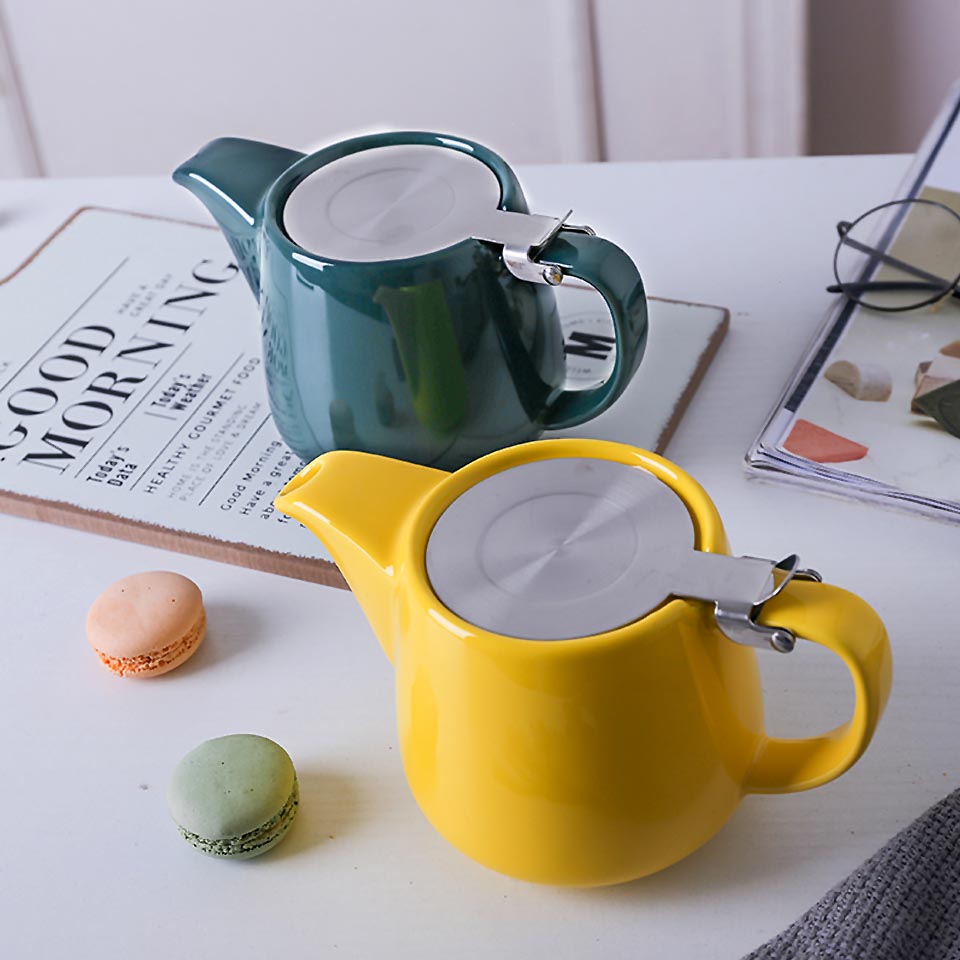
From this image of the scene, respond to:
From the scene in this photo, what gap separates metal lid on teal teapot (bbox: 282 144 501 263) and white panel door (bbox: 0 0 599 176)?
927 millimetres

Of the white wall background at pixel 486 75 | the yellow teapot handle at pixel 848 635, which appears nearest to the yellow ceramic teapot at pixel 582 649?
the yellow teapot handle at pixel 848 635

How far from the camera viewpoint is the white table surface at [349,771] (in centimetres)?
40

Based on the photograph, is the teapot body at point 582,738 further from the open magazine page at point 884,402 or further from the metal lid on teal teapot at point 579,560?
the open magazine page at point 884,402

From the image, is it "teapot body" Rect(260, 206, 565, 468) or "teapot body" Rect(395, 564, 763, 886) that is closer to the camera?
"teapot body" Rect(395, 564, 763, 886)

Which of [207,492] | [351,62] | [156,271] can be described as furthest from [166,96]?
[207,492]

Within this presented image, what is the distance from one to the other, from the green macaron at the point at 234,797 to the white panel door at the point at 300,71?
44.4 inches

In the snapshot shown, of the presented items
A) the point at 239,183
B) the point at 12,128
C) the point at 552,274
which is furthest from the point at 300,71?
the point at 552,274

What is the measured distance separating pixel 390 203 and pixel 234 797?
0.24 m

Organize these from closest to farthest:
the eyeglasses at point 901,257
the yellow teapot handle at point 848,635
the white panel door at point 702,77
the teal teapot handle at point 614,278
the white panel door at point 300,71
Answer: the yellow teapot handle at point 848,635 < the teal teapot handle at point 614,278 < the eyeglasses at point 901,257 < the white panel door at point 702,77 < the white panel door at point 300,71

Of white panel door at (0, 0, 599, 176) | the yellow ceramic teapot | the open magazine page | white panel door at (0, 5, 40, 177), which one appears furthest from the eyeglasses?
white panel door at (0, 5, 40, 177)

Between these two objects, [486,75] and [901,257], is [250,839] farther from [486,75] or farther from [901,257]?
[486,75]

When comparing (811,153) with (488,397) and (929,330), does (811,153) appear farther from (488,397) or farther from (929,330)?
(488,397)

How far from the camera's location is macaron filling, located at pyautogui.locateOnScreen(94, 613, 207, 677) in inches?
19.1

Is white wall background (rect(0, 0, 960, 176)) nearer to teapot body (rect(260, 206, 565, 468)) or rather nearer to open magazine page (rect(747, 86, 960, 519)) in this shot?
open magazine page (rect(747, 86, 960, 519))
